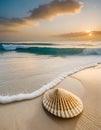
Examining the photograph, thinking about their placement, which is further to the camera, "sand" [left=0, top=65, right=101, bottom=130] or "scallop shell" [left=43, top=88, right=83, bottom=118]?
"scallop shell" [left=43, top=88, right=83, bottom=118]

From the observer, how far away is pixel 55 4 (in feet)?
25.2

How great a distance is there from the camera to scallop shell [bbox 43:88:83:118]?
1.86 meters

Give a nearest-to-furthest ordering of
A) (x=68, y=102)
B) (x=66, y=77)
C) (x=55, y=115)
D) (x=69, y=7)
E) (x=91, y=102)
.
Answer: (x=55, y=115)
(x=68, y=102)
(x=91, y=102)
(x=66, y=77)
(x=69, y=7)

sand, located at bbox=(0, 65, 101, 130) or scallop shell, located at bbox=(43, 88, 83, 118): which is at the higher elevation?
scallop shell, located at bbox=(43, 88, 83, 118)

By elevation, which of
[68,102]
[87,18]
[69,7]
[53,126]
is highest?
[69,7]

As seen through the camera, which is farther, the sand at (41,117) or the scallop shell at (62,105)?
the scallop shell at (62,105)

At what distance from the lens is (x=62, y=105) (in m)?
1.92

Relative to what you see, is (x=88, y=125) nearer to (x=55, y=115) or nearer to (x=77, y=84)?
(x=55, y=115)

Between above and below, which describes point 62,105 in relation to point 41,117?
above

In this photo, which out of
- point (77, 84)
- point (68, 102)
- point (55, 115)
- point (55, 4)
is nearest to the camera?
point (55, 115)

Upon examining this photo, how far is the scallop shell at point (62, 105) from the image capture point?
6.11 ft

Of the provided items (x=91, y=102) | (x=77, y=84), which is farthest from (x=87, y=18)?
(x=91, y=102)

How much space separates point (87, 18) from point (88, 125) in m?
6.83

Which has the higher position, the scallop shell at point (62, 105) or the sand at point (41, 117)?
the scallop shell at point (62, 105)
